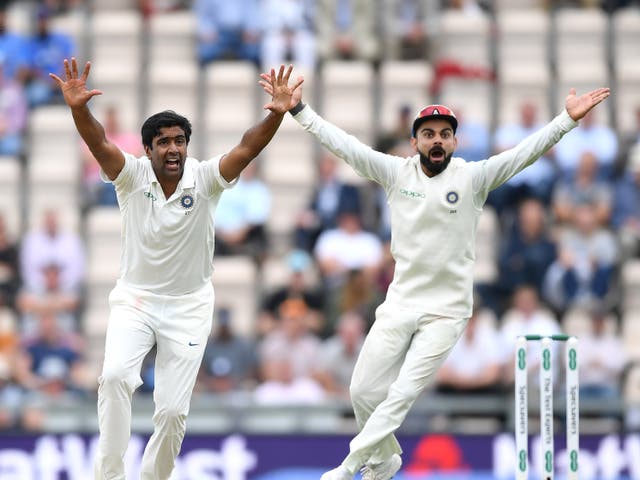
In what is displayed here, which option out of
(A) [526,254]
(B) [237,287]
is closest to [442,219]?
(A) [526,254]

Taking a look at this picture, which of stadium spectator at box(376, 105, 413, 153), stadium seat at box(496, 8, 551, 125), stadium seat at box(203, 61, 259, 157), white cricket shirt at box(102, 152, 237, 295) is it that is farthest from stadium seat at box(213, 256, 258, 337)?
white cricket shirt at box(102, 152, 237, 295)

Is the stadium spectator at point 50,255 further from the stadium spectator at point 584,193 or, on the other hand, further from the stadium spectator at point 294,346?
the stadium spectator at point 584,193

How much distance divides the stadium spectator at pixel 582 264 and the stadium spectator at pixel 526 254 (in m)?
0.11

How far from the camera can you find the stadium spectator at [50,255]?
50.5ft

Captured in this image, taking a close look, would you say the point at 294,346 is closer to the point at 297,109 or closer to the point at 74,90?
the point at 297,109

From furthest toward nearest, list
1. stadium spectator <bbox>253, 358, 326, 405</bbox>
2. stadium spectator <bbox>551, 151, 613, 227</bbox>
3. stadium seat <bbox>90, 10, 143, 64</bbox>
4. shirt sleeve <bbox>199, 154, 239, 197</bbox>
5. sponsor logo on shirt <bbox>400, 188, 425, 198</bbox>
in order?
stadium seat <bbox>90, 10, 143, 64</bbox> < stadium spectator <bbox>551, 151, 613, 227</bbox> < stadium spectator <bbox>253, 358, 326, 405</bbox> < sponsor logo on shirt <bbox>400, 188, 425, 198</bbox> < shirt sleeve <bbox>199, 154, 239, 197</bbox>

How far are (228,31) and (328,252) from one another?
3.29 metres

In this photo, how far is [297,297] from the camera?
14.8 m

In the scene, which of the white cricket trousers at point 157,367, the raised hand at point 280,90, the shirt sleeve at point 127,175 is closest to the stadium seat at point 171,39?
the raised hand at point 280,90

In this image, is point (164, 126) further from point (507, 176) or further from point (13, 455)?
point (13, 455)

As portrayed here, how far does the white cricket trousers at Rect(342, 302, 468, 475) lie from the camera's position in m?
9.84

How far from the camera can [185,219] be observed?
384 inches

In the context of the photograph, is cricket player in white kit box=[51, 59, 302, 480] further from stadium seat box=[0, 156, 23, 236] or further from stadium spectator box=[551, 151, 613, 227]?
stadium seat box=[0, 156, 23, 236]

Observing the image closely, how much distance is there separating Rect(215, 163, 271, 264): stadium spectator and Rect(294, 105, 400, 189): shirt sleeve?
5.27 metres
